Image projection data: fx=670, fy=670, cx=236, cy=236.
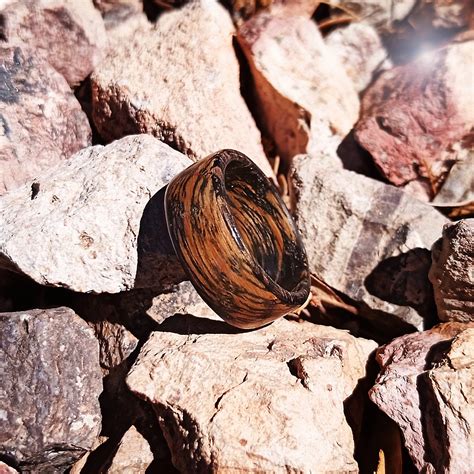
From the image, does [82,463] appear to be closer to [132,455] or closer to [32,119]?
[132,455]

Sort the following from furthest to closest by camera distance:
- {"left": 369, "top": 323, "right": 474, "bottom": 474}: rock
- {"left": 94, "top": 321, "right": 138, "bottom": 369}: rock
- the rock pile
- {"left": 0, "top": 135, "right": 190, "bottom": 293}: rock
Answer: {"left": 94, "top": 321, "right": 138, "bottom": 369}: rock, {"left": 0, "top": 135, "right": 190, "bottom": 293}: rock, the rock pile, {"left": 369, "top": 323, "right": 474, "bottom": 474}: rock

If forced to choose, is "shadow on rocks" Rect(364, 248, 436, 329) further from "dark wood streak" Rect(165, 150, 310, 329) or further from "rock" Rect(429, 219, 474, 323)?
"dark wood streak" Rect(165, 150, 310, 329)

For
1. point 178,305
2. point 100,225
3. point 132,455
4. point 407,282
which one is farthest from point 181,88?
point 132,455

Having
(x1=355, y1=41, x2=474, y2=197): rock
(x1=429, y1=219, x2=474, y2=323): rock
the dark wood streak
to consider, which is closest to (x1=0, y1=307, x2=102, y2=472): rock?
the dark wood streak

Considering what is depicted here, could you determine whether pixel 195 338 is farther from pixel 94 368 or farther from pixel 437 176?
pixel 437 176

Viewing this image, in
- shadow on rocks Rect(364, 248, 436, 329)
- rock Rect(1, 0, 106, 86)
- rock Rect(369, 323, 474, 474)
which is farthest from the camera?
rock Rect(1, 0, 106, 86)

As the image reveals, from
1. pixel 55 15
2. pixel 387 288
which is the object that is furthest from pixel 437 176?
pixel 55 15

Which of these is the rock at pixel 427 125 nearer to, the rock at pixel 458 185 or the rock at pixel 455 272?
the rock at pixel 458 185
